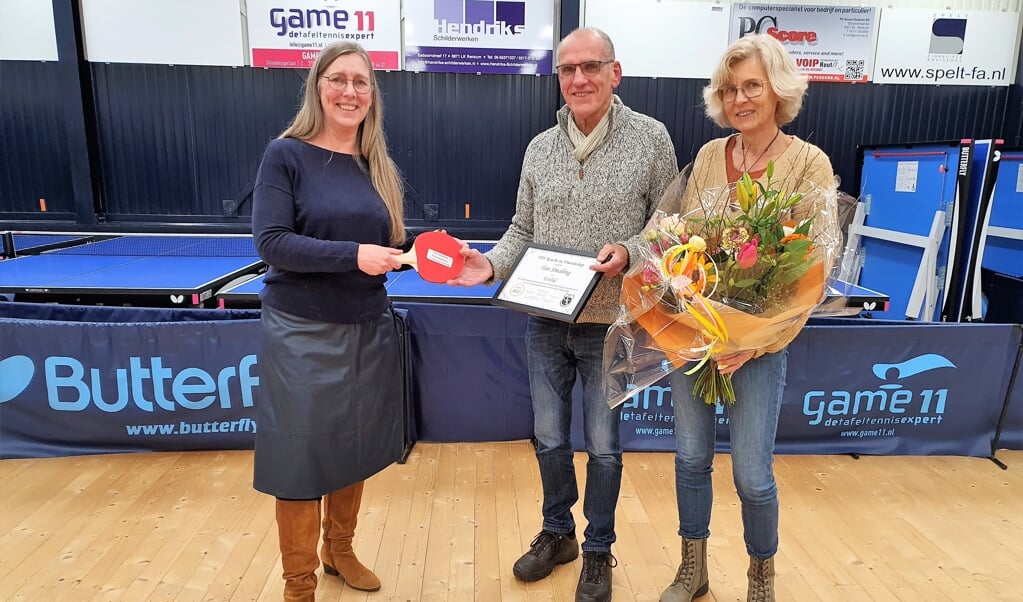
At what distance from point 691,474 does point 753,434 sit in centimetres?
25

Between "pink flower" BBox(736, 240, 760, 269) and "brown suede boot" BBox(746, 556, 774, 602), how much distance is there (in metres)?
0.93

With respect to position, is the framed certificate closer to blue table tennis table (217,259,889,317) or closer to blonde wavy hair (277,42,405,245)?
blonde wavy hair (277,42,405,245)

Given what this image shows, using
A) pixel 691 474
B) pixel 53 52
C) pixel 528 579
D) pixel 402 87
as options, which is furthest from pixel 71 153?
pixel 691 474

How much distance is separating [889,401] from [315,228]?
2786mm

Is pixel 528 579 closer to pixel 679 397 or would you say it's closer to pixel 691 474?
pixel 691 474

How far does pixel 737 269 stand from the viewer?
1.41m

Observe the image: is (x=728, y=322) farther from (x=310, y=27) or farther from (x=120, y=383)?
(x=310, y=27)

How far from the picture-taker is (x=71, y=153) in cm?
553

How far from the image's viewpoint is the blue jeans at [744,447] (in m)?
1.63

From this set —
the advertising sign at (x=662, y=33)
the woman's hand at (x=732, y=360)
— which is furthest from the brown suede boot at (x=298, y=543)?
the advertising sign at (x=662, y=33)

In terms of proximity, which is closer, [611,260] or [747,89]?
[747,89]

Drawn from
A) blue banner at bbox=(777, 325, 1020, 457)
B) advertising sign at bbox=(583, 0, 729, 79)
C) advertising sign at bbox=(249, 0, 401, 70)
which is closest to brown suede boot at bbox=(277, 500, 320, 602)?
blue banner at bbox=(777, 325, 1020, 457)

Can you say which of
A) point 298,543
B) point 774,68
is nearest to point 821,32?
point 774,68

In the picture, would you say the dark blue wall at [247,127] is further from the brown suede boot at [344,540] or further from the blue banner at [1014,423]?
the brown suede boot at [344,540]
